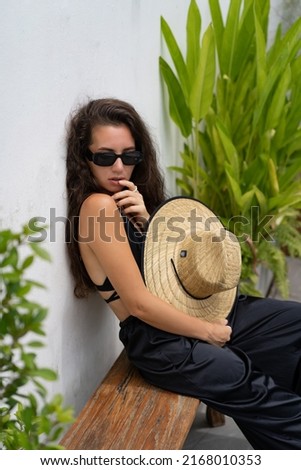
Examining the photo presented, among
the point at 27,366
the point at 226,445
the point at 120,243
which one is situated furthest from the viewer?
the point at 226,445

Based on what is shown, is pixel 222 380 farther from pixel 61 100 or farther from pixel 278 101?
pixel 278 101

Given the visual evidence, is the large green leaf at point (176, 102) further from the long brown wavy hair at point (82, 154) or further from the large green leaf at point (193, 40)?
the long brown wavy hair at point (82, 154)

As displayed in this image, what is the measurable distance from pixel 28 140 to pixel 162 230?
2.09 ft

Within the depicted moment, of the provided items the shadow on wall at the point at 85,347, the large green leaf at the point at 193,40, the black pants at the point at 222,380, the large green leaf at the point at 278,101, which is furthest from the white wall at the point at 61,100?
the large green leaf at the point at 278,101

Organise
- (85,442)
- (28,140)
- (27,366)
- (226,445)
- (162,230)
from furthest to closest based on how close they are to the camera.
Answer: (226,445), (162,230), (85,442), (28,140), (27,366)

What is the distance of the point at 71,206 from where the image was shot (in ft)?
6.13

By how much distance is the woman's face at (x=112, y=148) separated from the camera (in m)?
1.88

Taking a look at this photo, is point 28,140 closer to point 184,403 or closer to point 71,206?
point 71,206

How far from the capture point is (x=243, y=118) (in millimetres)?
2889

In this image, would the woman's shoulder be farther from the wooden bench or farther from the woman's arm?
the wooden bench

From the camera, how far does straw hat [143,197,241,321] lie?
1920mm

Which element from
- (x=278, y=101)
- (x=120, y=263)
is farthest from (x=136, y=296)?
(x=278, y=101)

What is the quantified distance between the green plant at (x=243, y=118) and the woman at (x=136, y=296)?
0.64 m

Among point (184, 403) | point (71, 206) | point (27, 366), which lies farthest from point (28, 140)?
point (184, 403)
